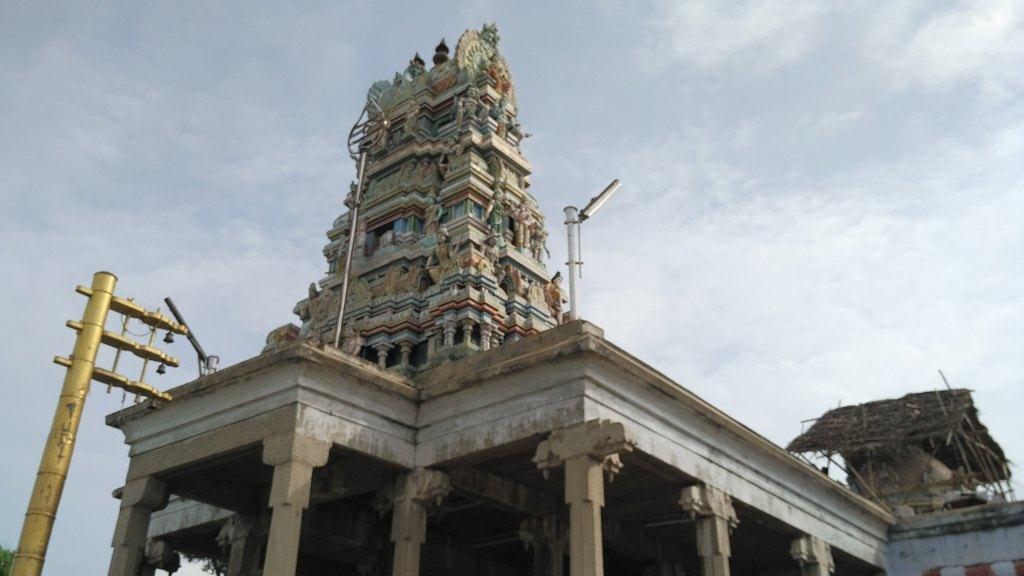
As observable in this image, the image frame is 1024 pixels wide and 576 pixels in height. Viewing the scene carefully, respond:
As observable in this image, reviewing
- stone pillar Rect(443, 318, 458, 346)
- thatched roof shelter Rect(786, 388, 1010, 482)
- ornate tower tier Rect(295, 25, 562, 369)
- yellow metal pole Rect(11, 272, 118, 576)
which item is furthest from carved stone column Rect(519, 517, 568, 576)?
thatched roof shelter Rect(786, 388, 1010, 482)

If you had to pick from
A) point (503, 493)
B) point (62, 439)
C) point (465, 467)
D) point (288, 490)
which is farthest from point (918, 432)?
point (62, 439)

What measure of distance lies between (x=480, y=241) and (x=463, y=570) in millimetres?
11946

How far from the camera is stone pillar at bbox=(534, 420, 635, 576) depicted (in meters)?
16.3

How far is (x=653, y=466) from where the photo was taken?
63.0ft

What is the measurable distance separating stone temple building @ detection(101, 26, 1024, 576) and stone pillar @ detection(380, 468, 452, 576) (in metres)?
0.04

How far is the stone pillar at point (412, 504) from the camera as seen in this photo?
59.7 ft

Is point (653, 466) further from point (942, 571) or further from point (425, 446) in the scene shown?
point (942, 571)

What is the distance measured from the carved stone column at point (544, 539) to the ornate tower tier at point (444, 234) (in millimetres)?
8734

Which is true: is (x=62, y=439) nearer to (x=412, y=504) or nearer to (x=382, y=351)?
(x=412, y=504)

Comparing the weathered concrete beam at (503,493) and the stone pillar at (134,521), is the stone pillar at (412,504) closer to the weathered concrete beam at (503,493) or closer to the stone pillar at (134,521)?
the weathered concrete beam at (503,493)

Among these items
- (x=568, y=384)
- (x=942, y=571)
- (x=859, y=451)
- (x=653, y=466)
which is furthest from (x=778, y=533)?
(x=859, y=451)

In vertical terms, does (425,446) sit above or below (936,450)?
below

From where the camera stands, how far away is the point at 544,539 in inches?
859

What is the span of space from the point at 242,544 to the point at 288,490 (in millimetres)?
6383
